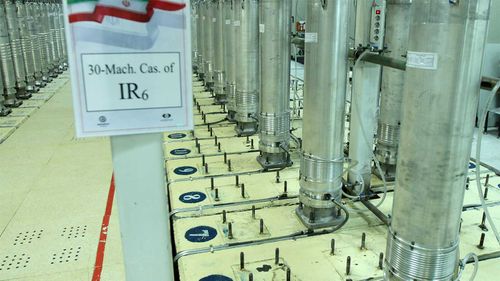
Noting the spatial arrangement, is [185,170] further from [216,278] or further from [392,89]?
[392,89]

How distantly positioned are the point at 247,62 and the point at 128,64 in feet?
12.9

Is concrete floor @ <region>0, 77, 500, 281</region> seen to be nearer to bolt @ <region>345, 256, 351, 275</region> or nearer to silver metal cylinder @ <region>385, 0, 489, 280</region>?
bolt @ <region>345, 256, 351, 275</region>

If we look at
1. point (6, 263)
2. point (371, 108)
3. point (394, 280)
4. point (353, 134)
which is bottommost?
point (6, 263)

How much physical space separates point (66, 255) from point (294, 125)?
3.72 meters

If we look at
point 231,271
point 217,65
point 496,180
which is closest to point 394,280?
point 231,271

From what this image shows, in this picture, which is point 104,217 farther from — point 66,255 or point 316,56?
point 316,56

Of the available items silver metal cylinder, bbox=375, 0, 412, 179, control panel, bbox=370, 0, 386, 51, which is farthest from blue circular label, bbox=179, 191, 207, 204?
control panel, bbox=370, 0, 386, 51

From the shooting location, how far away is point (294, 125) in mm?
6078

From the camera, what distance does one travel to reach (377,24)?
10.7 ft

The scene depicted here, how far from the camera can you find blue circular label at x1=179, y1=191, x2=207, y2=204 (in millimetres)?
3684

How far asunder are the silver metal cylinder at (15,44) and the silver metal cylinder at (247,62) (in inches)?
208

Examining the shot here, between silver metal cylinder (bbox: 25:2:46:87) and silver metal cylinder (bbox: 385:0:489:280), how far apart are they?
9416 mm

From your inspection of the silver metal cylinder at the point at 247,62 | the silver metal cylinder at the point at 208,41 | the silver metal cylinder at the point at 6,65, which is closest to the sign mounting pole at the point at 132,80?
the silver metal cylinder at the point at 247,62

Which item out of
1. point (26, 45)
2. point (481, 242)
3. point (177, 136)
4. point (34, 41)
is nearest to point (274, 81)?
point (177, 136)
